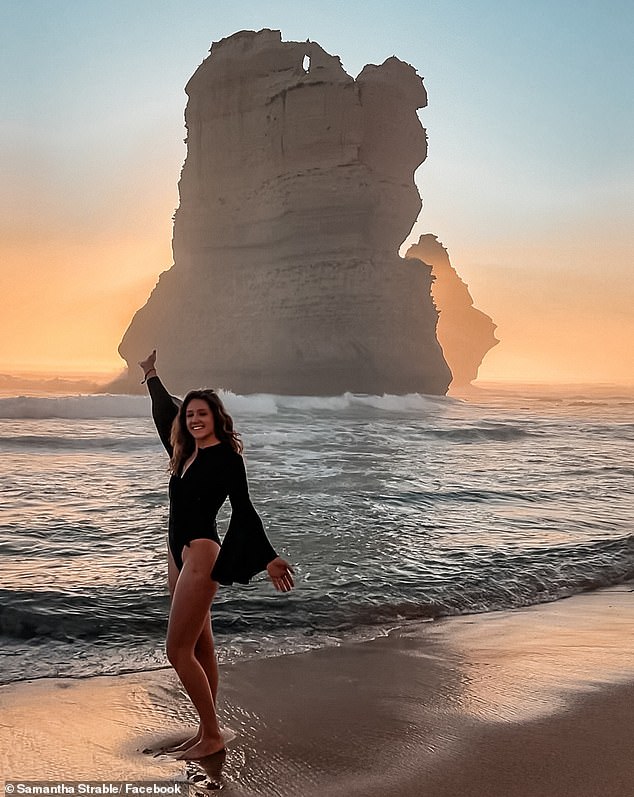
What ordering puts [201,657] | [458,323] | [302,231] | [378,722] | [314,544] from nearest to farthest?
1. [201,657]
2. [378,722]
3. [314,544]
4. [302,231]
5. [458,323]

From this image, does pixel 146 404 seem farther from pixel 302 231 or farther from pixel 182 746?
pixel 182 746

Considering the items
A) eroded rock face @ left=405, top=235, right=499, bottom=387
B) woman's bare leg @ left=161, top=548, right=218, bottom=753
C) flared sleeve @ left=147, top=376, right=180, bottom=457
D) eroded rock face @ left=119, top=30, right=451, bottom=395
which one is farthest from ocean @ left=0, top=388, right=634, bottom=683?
eroded rock face @ left=405, top=235, right=499, bottom=387

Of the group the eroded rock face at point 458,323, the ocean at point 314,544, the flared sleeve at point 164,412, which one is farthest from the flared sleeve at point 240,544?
the eroded rock face at point 458,323

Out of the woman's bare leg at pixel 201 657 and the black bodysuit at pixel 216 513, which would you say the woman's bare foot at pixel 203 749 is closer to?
the woman's bare leg at pixel 201 657

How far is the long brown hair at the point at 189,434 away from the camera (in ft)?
9.15

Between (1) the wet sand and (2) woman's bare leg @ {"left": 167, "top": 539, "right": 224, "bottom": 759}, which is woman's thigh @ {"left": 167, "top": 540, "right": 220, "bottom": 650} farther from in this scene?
(1) the wet sand

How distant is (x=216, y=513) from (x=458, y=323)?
353ft

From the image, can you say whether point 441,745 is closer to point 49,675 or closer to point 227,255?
point 49,675

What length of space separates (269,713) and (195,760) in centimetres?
55

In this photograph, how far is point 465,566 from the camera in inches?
238

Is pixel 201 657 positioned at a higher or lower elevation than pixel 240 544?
lower

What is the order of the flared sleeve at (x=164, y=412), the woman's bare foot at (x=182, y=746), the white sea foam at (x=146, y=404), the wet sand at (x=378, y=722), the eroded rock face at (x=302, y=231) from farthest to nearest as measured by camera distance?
1. the eroded rock face at (x=302, y=231)
2. the white sea foam at (x=146, y=404)
3. the flared sleeve at (x=164, y=412)
4. the woman's bare foot at (x=182, y=746)
5. the wet sand at (x=378, y=722)

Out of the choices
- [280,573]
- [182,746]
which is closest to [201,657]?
[182,746]

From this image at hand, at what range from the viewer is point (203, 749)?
2.72 m
